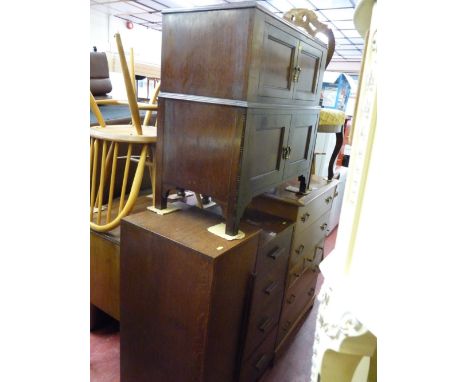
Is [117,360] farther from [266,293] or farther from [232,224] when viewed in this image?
[232,224]

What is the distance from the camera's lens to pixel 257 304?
1443mm

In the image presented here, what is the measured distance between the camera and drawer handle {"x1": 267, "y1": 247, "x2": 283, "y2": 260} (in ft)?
4.78

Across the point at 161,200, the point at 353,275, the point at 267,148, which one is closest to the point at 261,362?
the point at 161,200

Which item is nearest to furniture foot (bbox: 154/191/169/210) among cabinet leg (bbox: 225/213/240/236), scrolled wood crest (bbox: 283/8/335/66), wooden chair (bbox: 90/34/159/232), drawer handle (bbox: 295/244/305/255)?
wooden chair (bbox: 90/34/159/232)

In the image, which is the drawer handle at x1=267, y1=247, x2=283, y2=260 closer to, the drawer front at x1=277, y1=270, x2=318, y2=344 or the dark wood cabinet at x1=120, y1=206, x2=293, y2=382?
the dark wood cabinet at x1=120, y1=206, x2=293, y2=382

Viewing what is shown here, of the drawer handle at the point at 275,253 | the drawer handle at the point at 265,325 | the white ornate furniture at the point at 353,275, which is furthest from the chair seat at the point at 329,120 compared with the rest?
the white ornate furniture at the point at 353,275

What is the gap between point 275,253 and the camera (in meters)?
1.49

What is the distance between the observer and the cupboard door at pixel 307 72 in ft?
4.46

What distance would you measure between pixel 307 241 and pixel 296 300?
40 centimetres

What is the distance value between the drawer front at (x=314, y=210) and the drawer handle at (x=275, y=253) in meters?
0.20

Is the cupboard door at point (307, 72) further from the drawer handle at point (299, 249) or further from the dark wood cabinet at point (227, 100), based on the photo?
the drawer handle at point (299, 249)

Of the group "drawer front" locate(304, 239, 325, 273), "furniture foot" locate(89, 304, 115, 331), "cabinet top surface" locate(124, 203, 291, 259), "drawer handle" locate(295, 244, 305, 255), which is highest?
"cabinet top surface" locate(124, 203, 291, 259)

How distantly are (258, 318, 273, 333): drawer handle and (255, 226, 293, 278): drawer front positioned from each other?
22 centimetres

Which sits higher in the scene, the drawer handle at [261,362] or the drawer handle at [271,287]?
the drawer handle at [271,287]
